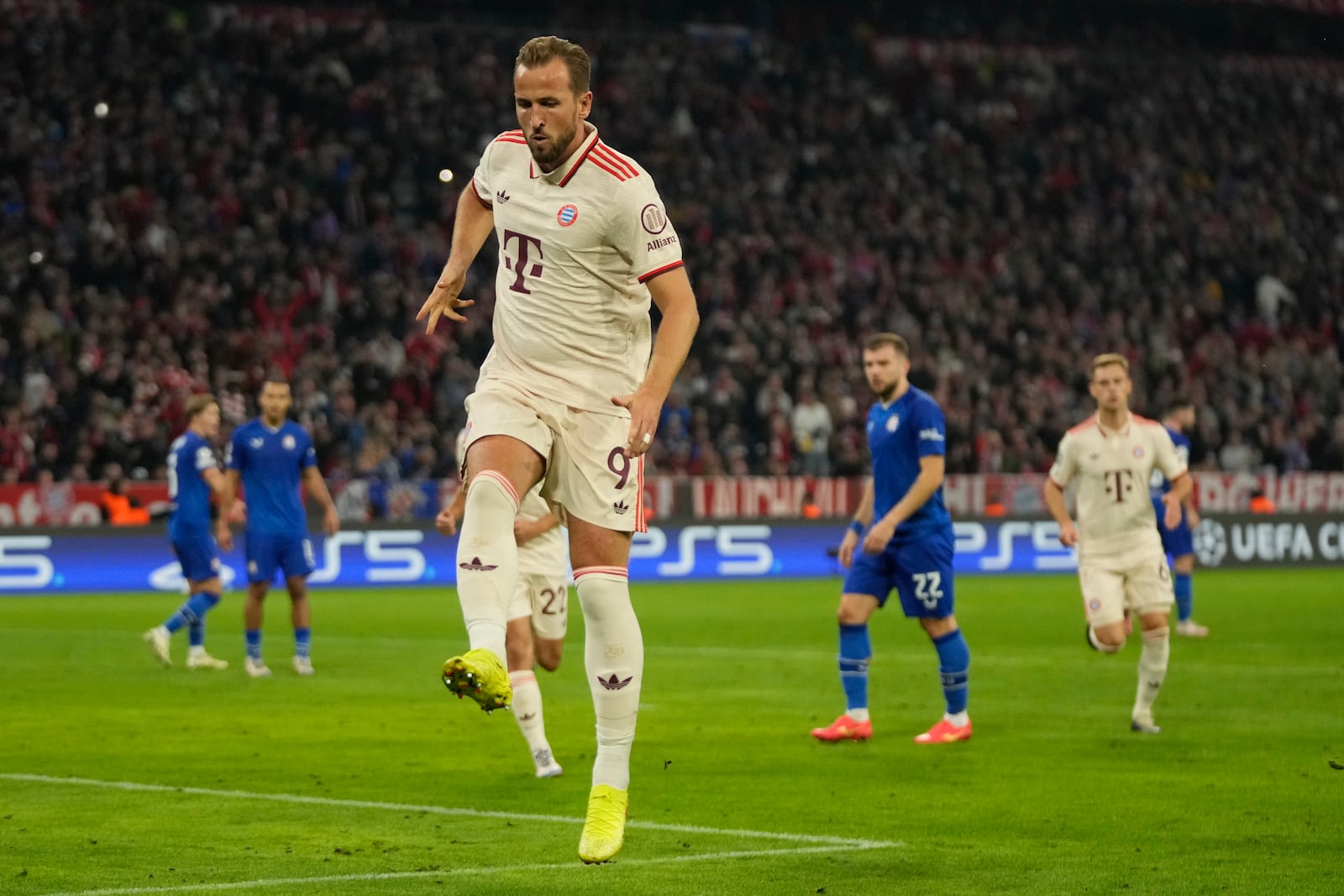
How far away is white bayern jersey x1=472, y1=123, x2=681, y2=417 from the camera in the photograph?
6.45 meters

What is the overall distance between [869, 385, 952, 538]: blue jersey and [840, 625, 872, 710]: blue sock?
63 centimetres

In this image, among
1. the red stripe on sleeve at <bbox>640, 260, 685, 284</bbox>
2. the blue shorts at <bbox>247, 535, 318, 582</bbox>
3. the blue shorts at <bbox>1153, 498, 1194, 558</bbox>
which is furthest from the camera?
the blue shorts at <bbox>1153, 498, 1194, 558</bbox>

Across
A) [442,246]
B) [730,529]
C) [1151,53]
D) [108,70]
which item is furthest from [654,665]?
[1151,53]

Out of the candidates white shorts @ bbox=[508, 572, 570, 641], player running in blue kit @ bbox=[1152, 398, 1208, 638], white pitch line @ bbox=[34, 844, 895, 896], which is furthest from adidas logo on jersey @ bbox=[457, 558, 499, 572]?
player running in blue kit @ bbox=[1152, 398, 1208, 638]

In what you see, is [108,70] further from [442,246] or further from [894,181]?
[894,181]

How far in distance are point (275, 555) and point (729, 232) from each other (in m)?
20.0

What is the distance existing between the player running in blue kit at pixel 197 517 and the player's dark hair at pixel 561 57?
33.8 feet

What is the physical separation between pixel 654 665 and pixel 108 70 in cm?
1891

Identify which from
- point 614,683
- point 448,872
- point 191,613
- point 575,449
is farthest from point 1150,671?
point 191,613

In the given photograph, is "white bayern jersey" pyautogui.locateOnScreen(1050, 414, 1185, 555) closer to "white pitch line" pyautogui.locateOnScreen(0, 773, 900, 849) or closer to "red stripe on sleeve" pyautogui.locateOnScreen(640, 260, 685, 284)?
"white pitch line" pyautogui.locateOnScreen(0, 773, 900, 849)

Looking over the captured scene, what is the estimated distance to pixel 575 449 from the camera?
652 cm

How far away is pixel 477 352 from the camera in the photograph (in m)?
30.2

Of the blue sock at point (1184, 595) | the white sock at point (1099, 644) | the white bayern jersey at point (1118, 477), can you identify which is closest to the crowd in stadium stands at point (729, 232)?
the blue sock at point (1184, 595)

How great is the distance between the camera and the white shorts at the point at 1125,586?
11898 mm
